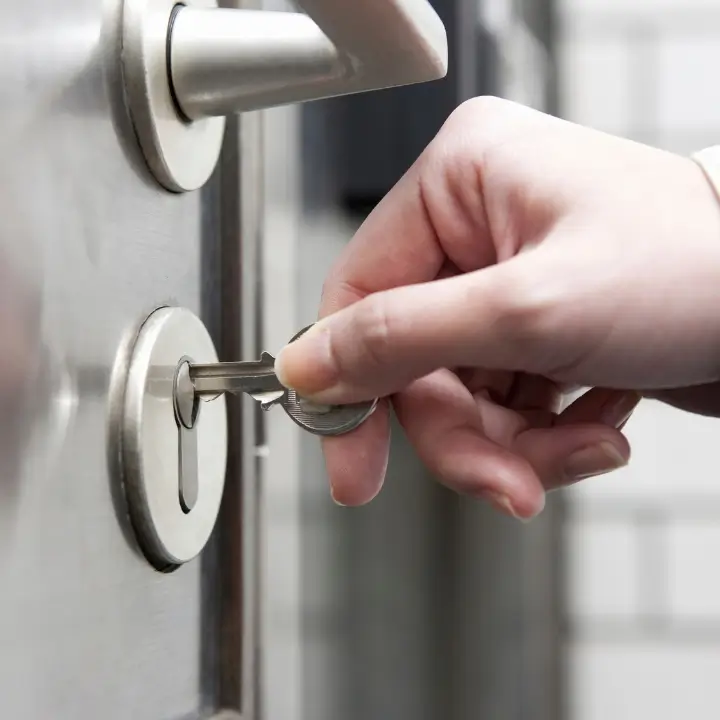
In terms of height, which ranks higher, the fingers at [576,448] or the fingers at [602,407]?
the fingers at [602,407]

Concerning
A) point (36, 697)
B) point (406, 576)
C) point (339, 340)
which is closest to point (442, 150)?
point (339, 340)

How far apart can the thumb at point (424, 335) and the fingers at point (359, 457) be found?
0.12 feet

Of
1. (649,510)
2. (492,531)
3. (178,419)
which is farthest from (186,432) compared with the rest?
(649,510)

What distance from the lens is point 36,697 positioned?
0.59 feet

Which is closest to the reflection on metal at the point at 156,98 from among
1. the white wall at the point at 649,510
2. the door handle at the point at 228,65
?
the door handle at the point at 228,65

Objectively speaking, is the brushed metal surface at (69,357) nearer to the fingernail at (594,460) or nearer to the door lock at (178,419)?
the door lock at (178,419)

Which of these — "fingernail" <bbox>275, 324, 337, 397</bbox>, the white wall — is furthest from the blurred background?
"fingernail" <bbox>275, 324, 337, 397</bbox>

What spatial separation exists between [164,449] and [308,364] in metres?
0.05

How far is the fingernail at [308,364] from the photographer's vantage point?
0.23 m

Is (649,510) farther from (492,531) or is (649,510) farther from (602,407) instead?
(602,407)

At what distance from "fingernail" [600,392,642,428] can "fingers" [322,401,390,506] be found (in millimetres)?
72

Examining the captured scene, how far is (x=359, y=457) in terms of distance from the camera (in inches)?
10.5

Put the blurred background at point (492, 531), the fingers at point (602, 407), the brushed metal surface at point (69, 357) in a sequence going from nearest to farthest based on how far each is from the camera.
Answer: the brushed metal surface at point (69, 357)
the fingers at point (602, 407)
the blurred background at point (492, 531)

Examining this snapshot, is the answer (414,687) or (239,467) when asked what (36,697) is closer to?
(239,467)
